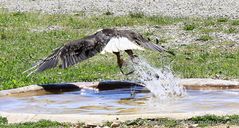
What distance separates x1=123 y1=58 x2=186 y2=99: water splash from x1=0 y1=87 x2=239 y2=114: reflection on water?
139 mm

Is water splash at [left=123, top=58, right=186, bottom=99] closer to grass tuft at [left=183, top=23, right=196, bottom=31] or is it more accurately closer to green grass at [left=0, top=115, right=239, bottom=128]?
green grass at [left=0, top=115, right=239, bottom=128]

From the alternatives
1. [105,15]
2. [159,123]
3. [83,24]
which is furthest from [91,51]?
[105,15]

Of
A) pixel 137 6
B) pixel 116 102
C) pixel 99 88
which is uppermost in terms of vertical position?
pixel 137 6

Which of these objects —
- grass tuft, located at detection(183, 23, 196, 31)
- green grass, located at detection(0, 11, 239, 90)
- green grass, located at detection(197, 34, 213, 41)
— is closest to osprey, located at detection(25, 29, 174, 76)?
green grass, located at detection(0, 11, 239, 90)

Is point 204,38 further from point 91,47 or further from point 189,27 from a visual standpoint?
point 91,47

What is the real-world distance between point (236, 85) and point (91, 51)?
2.19 metres

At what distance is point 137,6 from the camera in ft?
101

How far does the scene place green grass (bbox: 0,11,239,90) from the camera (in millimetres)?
14211

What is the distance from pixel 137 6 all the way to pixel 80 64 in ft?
49.5

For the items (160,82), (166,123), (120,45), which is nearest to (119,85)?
(160,82)

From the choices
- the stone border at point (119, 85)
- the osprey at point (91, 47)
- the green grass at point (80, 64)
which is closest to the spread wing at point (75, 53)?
the osprey at point (91, 47)

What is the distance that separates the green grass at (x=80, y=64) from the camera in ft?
46.6

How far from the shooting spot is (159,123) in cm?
884

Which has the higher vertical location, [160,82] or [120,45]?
[120,45]
